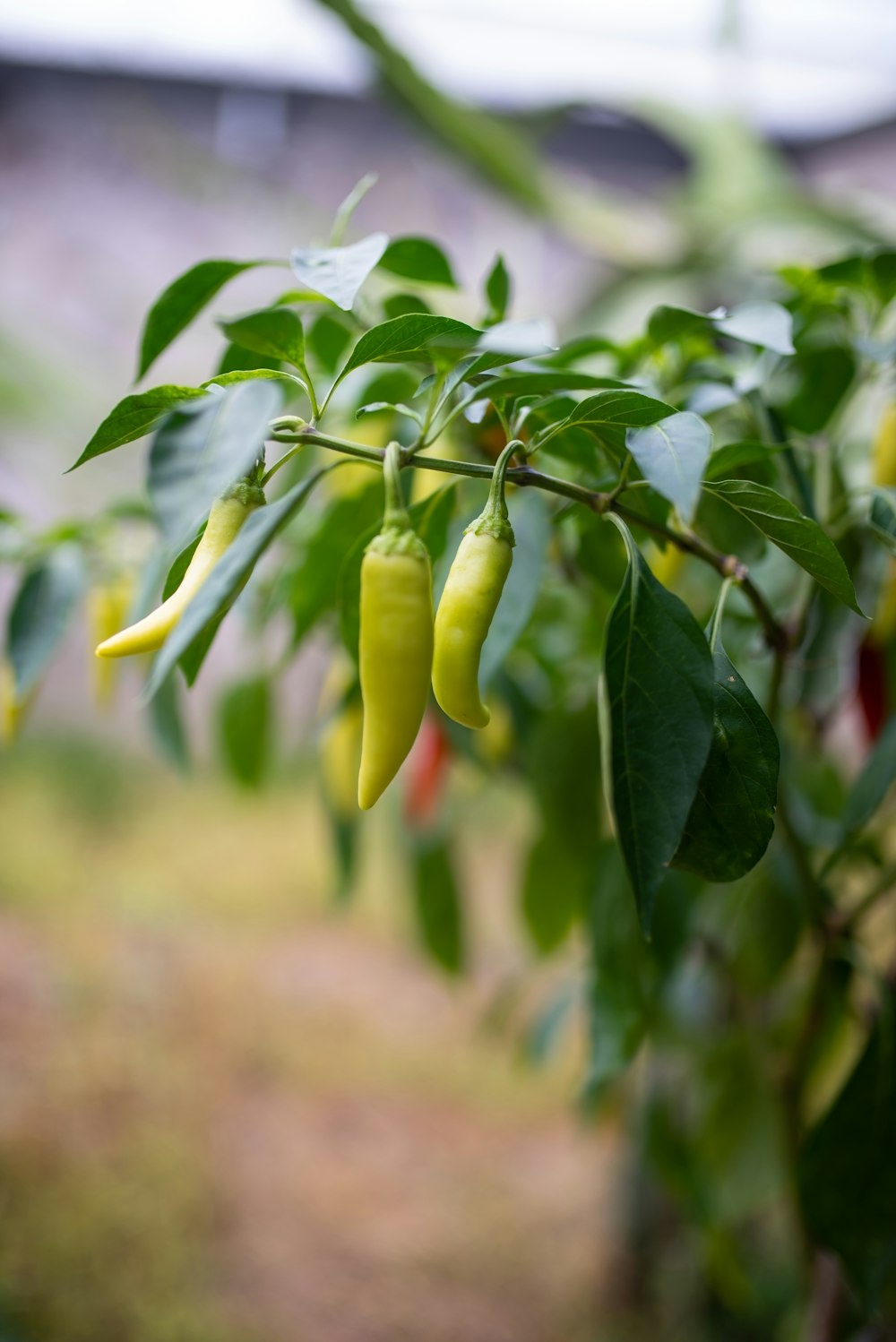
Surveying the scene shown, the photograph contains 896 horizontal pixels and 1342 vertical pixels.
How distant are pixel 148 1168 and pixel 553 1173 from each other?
54cm

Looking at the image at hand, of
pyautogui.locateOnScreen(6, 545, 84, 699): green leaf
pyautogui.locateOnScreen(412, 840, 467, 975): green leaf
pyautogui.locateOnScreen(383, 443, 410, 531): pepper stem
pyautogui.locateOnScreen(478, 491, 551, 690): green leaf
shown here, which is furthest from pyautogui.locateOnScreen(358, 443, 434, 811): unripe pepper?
pyautogui.locateOnScreen(412, 840, 467, 975): green leaf

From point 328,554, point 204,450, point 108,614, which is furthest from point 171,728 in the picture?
point 204,450

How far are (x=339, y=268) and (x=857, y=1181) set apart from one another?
396mm

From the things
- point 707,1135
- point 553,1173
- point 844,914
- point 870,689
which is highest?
point 870,689

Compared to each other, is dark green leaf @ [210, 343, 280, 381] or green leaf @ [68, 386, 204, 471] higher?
dark green leaf @ [210, 343, 280, 381]

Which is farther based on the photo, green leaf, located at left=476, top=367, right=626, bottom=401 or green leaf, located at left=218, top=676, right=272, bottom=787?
green leaf, located at left=218, top=676, right=272, bottom=787

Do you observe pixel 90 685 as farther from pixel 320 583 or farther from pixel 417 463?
pixel 417 463

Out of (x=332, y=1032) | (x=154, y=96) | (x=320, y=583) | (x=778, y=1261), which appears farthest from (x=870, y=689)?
(x=154, y=96)

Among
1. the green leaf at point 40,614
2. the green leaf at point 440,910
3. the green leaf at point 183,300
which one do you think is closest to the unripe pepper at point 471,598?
the green leaf at point 183,300

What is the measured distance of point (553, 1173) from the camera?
→ 1414 millimetres

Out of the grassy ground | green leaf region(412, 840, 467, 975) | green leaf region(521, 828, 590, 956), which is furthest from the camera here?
the grassy ground

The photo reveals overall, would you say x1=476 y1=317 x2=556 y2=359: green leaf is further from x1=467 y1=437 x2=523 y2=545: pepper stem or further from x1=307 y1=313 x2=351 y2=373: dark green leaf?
x1=307 y1=313 x2=351 y2=373: dark green leaf

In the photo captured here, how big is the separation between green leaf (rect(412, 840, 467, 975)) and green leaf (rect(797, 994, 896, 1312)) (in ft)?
1.00

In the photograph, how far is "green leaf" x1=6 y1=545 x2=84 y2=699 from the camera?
1.32 ft
